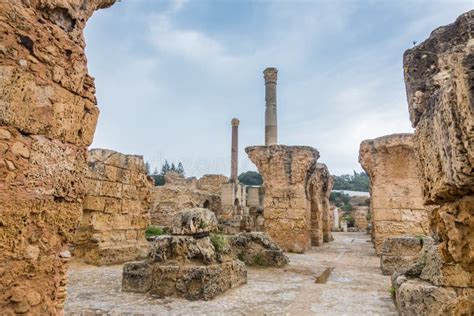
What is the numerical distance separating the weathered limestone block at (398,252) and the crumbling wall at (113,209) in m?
5.65

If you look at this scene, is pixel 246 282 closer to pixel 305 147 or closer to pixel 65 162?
pixel 65 162

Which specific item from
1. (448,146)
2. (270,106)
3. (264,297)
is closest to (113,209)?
(264,297)

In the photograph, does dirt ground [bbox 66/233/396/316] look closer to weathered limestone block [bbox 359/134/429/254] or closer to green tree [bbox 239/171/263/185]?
weathered limestone block [bbox 359/134/429/254]

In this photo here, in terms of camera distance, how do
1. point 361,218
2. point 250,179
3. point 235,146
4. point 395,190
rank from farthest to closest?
1. point 250,179
2. point 235,146
3. point 361,218
4. point 395,190

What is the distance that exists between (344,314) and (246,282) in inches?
86.8

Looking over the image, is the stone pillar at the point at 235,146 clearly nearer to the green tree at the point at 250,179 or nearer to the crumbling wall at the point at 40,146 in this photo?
the green tree at the point at 250,179

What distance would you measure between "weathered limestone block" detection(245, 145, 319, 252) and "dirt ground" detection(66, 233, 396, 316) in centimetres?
395

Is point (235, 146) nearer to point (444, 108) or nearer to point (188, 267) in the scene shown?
point (188, 267)

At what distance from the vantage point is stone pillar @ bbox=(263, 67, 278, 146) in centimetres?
A: 2122

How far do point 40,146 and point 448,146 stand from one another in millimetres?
2609

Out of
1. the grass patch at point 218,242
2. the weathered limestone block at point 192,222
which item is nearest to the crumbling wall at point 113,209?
the weathered limestone block at point 192,222

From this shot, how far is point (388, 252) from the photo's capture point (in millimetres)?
7105

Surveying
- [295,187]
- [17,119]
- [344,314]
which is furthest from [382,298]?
[295,187]

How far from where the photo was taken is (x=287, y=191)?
1175cm
